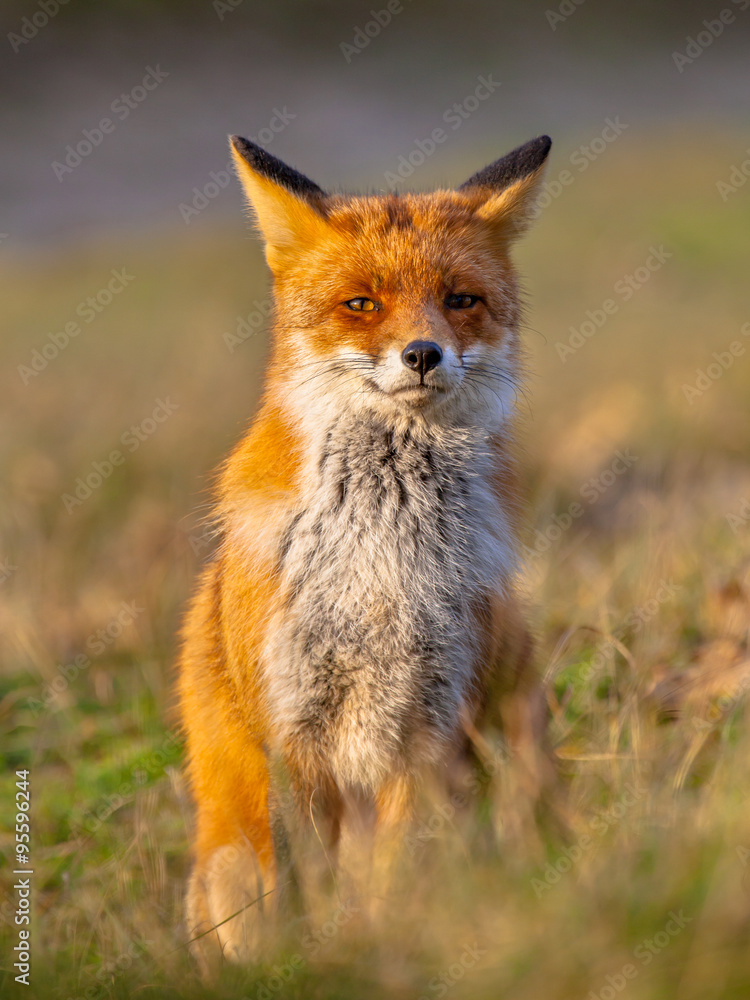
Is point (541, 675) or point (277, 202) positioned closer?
point (277, 202)

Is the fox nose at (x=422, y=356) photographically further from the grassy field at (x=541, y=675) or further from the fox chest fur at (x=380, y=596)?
the grassy field at (x=541, y=675)

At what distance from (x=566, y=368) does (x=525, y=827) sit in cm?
1130
